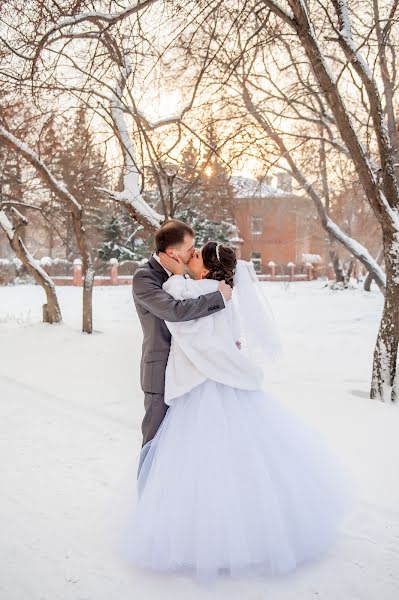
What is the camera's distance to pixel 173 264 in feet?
11.2

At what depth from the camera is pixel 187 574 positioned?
3.21 m

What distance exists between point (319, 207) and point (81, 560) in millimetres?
11496

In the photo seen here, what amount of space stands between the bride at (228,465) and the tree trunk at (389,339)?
12.4 ft

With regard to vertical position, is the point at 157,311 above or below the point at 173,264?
below

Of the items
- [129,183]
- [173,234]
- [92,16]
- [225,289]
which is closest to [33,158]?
→ [129,183]

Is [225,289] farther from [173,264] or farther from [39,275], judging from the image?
[39,275]

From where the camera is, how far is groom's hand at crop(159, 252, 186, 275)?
3.40 metres

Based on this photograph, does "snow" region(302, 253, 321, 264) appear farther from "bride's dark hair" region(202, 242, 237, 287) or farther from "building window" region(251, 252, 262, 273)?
"bride's dark hair" region(202, 242, 237, 287)

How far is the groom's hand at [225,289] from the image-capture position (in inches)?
130

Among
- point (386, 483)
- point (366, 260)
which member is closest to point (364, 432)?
point (386, 483)

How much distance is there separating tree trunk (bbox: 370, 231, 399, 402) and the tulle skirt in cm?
384

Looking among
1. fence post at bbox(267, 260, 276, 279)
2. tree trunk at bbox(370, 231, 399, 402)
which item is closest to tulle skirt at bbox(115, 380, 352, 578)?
tree trunk at bbox(370, 231, 399, 402)

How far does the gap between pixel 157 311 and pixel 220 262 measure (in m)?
0.50

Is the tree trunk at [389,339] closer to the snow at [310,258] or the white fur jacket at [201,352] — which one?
the white fur jacket at [201,352]
